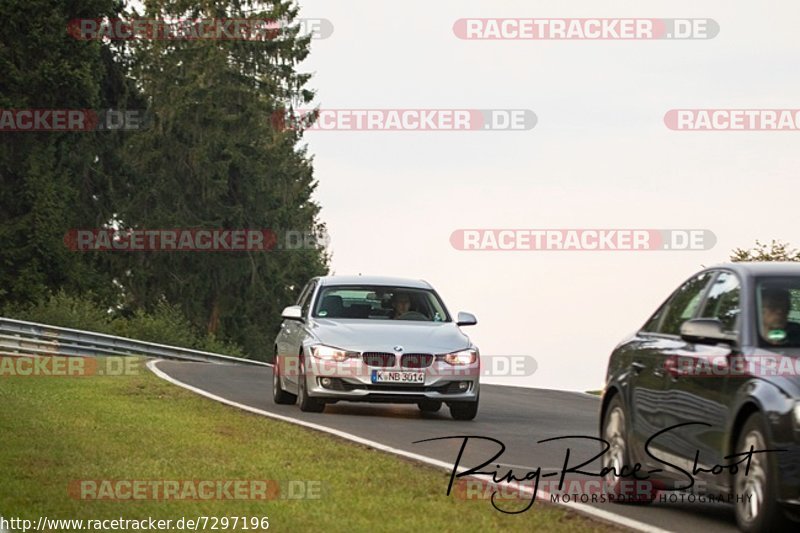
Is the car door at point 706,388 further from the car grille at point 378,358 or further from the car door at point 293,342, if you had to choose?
the car door at point 293,342

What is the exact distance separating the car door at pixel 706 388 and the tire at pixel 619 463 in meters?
0.70

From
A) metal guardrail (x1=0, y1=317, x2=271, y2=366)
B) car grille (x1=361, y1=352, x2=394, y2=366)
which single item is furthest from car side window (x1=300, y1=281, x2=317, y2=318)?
metal guardrail (x1=0, y1=317, x2=271, y2=366)

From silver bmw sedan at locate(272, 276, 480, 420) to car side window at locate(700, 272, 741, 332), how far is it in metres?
8.82

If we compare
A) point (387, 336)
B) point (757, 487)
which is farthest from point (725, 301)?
point (387, 336)

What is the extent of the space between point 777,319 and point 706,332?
474mm

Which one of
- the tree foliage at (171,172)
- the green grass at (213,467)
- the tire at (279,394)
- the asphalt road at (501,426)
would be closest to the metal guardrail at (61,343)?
the asphalt road at (501,426)

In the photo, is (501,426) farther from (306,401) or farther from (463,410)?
(306,401)

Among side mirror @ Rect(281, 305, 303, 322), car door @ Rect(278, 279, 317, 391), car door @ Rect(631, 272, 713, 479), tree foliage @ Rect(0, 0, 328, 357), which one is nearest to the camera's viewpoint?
car door @ Rect(631, 272, 713, 479)

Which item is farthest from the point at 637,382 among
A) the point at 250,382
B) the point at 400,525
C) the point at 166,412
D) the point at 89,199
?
the point at 89,199

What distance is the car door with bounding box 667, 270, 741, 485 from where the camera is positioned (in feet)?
35.1

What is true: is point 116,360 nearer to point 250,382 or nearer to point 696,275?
point 250,382

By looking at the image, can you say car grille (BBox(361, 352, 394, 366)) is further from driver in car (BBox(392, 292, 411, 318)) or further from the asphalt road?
driver in car (BBox(392, 292, 411, 318))

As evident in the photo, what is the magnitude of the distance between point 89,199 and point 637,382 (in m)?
58.1

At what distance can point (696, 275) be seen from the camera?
1230 centimetres
